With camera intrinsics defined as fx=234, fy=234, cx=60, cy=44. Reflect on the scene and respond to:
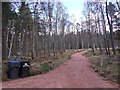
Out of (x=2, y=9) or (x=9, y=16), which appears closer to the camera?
(x=2, y=9)

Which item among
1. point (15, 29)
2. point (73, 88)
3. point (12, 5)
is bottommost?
point (73, 88)

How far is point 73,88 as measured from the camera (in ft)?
39.3

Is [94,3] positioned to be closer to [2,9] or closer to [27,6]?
[27,6]

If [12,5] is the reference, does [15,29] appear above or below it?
below

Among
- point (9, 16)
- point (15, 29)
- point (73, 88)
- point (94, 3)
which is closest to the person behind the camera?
point (73, 88)

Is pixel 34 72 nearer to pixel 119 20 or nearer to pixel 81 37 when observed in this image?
pixel 119 20

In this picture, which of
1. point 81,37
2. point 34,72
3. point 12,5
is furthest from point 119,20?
point 81,37

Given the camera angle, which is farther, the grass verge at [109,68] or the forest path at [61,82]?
the grass verge at [109,68]

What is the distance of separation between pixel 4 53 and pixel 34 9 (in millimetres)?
8160

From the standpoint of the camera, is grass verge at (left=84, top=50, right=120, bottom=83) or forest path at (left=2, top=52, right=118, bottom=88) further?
grass verge at (left=84, top=50, right=120, bottom=83)

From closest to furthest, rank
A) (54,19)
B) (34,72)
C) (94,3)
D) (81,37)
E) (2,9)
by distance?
(34,72)
(2,9)
(94,3)
(54,19)
(81,37)

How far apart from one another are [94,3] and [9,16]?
1844cm

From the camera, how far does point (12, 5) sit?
28.2 m

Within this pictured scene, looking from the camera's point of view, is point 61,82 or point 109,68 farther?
point 109,68
